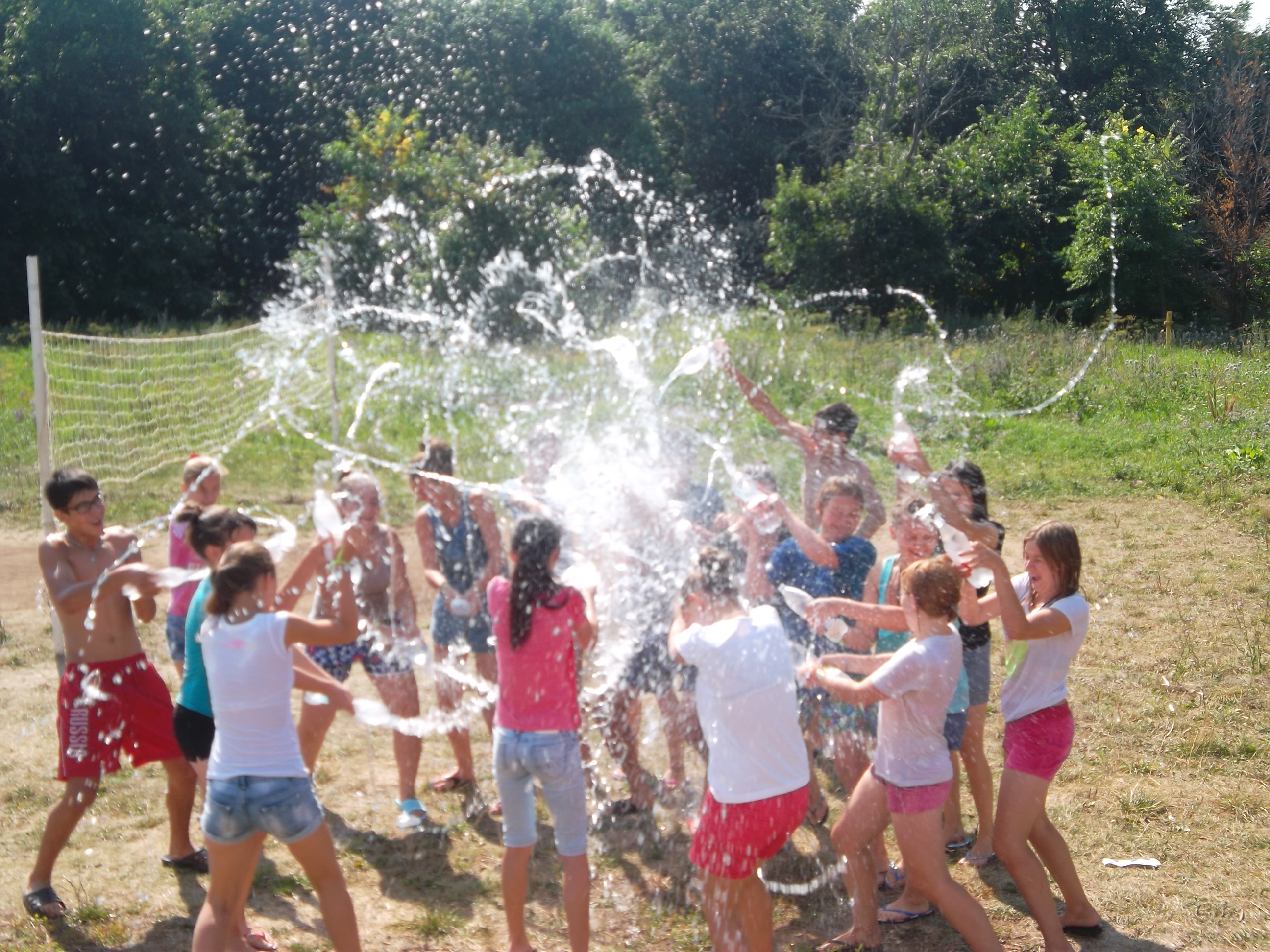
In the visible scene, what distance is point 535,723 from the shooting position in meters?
3.79

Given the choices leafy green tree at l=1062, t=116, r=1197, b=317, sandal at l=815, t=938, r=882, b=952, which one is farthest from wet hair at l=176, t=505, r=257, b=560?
leafy green tree at l=1062, t=116, r=1197, b=317

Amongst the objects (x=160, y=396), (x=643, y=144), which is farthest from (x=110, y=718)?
(x=643, y=144)

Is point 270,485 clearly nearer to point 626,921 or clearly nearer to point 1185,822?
point 626,921

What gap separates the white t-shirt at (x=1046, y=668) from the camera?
12.8 feet

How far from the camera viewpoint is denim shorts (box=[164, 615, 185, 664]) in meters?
4.84

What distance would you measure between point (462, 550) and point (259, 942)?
180 cm

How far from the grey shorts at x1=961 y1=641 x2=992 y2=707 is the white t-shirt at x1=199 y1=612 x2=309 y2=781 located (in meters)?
2.59

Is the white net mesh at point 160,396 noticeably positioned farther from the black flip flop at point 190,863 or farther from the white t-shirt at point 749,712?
the white t-shirt at point 749,712

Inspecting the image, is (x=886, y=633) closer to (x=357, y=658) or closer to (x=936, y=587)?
(x=936, y=587)

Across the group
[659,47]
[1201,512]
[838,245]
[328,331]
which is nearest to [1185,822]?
[1201,512]

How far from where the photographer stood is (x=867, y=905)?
393 centimetres

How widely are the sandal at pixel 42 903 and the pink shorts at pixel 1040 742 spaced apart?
350cm

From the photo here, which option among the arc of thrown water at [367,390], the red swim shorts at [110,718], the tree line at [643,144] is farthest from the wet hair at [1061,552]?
the tree line at [643,144]

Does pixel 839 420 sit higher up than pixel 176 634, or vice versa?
pixel 839 420
